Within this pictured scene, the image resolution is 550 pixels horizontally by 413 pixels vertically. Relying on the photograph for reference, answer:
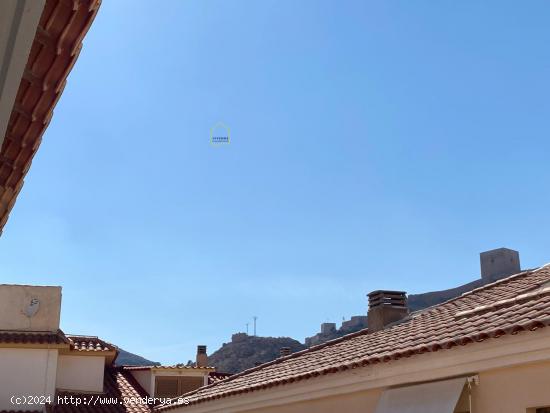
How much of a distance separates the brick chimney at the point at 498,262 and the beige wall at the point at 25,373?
2167 cm

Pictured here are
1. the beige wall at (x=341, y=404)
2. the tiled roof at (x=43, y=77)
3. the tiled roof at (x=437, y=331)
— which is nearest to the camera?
the tiled roof at (x=43, y=77)

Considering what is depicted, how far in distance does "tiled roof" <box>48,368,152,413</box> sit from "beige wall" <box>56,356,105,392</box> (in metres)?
0.31

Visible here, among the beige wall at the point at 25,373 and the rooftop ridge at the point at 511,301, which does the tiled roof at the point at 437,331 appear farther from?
the beige wall at the point at 25,373

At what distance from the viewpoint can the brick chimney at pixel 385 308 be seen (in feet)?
44.4

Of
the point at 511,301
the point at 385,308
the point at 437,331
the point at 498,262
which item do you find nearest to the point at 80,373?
the point at 385,308

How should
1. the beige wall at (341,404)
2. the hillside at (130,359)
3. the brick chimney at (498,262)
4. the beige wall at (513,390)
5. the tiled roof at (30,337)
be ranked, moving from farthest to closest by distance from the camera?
the hillside at (130,359) < the brick chimney at (498,262) < the tiled roof at (30,337) < the beige wall at (341,404) < the beige wall at (513,390)

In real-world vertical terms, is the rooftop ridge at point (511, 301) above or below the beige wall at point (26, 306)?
below

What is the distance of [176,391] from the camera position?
24625 millimetres

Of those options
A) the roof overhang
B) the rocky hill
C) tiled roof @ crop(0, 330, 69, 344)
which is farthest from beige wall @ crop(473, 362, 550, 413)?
the rocky hill

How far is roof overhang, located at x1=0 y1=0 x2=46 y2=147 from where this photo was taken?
166cm

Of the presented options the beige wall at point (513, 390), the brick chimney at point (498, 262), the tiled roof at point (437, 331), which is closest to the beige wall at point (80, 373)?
the tiled roof at point (437, 331)

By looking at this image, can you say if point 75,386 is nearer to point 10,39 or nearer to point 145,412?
point 145,412

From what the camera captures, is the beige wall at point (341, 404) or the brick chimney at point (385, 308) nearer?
the beige wall at point (341, 404)

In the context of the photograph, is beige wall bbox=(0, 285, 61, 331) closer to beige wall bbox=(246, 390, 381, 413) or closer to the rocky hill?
beige wall bbox=(246, 390, 381, 413)
